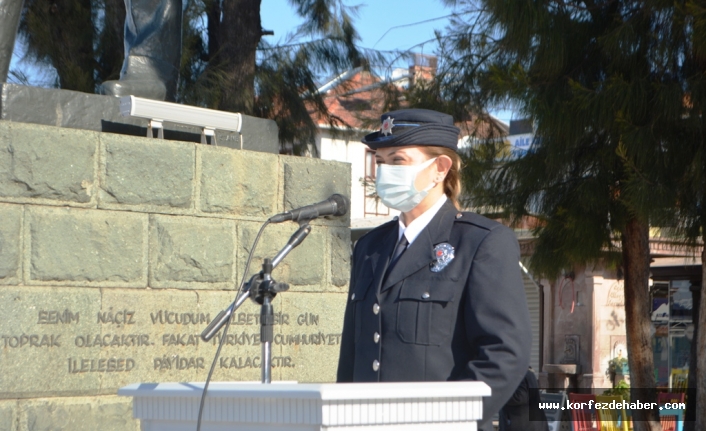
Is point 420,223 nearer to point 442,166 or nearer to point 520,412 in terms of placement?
point 442,166

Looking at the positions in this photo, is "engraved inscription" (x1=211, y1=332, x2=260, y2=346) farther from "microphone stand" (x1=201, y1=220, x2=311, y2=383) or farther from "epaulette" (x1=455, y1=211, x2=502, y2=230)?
"epaulette" (x1=455, y1=211, x2=502, y2=230)

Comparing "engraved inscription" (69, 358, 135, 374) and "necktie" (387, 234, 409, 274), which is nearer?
"necktie" (387, 234, 409, 274)

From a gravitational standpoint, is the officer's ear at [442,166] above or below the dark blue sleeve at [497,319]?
above

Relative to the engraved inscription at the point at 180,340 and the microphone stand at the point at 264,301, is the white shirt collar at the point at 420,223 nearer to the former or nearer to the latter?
the microphone stand at the point at 264,301

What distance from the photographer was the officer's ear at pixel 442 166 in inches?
101

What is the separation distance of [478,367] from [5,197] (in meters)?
2.34

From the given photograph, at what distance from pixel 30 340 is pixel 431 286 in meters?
2.06

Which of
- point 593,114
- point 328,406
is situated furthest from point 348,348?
point 593,114

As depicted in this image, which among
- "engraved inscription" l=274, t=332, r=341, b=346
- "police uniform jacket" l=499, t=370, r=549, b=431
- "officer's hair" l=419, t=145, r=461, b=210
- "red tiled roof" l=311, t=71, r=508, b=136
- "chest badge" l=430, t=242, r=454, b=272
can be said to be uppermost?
"red tiled roof" l=311, t=71, r=508, b=136

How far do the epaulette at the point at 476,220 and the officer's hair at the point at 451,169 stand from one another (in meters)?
0.11

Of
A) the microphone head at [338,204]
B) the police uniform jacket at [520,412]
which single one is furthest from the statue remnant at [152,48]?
the police uniform jacket at [520,412]

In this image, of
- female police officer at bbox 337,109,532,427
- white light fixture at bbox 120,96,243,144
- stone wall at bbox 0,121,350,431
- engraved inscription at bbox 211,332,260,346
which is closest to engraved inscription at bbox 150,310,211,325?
stone wall at bbox 0,121,350,431

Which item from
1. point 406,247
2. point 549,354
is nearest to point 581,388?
point 549,354

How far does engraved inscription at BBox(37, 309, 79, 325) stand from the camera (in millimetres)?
3855
